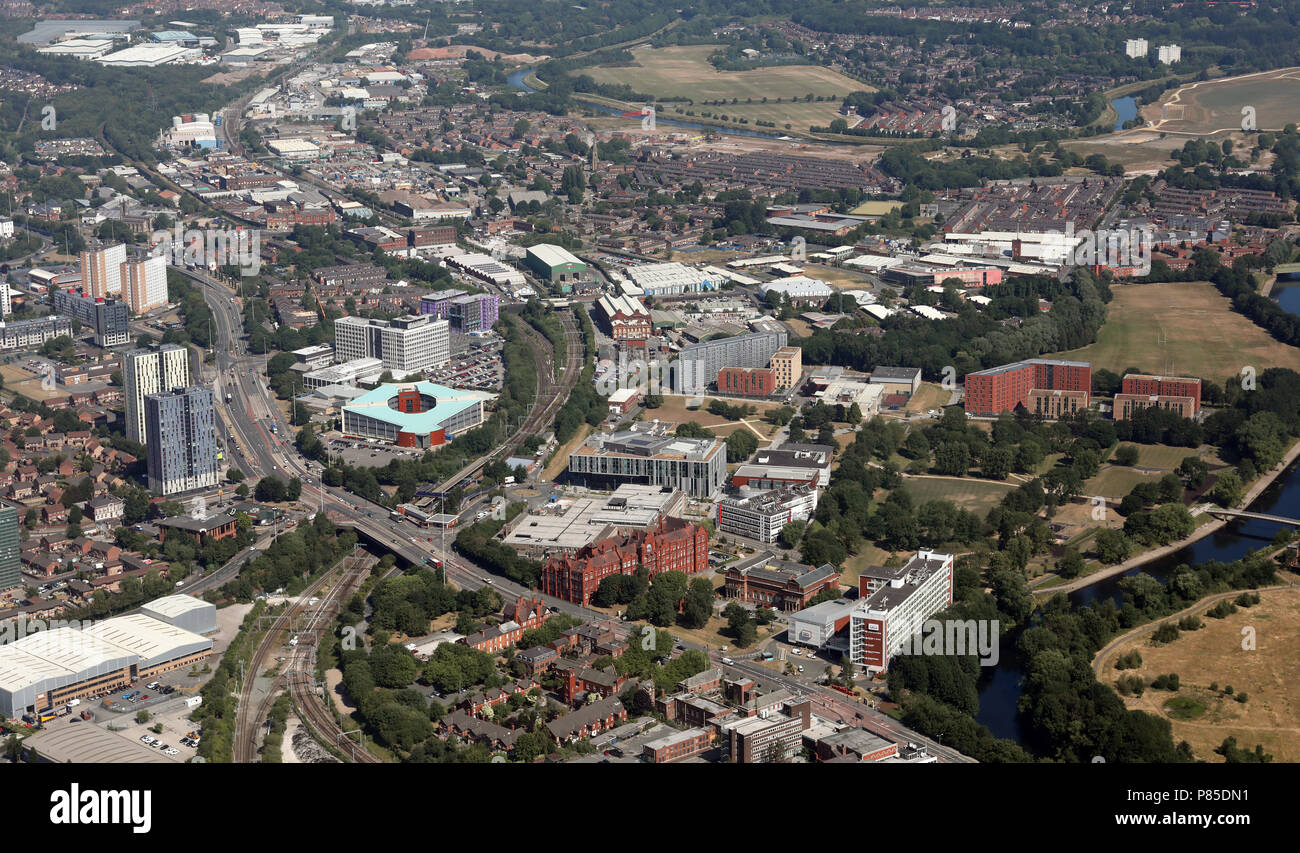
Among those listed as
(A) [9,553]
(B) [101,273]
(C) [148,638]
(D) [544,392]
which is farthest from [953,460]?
(B) [101,273]

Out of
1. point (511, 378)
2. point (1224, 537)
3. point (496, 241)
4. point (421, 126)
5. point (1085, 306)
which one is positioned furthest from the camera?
point (421, 126)

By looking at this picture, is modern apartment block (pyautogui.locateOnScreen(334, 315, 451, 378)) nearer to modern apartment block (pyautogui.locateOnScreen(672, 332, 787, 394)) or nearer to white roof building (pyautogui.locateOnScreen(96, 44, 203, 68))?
modern apartment block (pyautogui.locateOnScreen(672, 332, 787, 394))

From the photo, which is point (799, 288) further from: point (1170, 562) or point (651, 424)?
point (1170, 562)

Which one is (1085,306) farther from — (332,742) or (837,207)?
(332,742)

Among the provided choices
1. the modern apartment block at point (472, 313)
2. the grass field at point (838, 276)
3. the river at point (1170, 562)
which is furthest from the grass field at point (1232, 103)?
the river at point (1170, 562)

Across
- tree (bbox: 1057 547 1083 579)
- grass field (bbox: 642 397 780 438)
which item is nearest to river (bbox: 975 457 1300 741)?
tree (bbox: 1057 547 1083 579)

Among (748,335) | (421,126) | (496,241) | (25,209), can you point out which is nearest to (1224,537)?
(748,335)

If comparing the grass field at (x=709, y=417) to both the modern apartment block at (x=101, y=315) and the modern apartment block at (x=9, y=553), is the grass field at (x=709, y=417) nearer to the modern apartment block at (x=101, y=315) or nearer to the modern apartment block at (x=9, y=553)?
the modern apartment block at (x=9, y=553)
